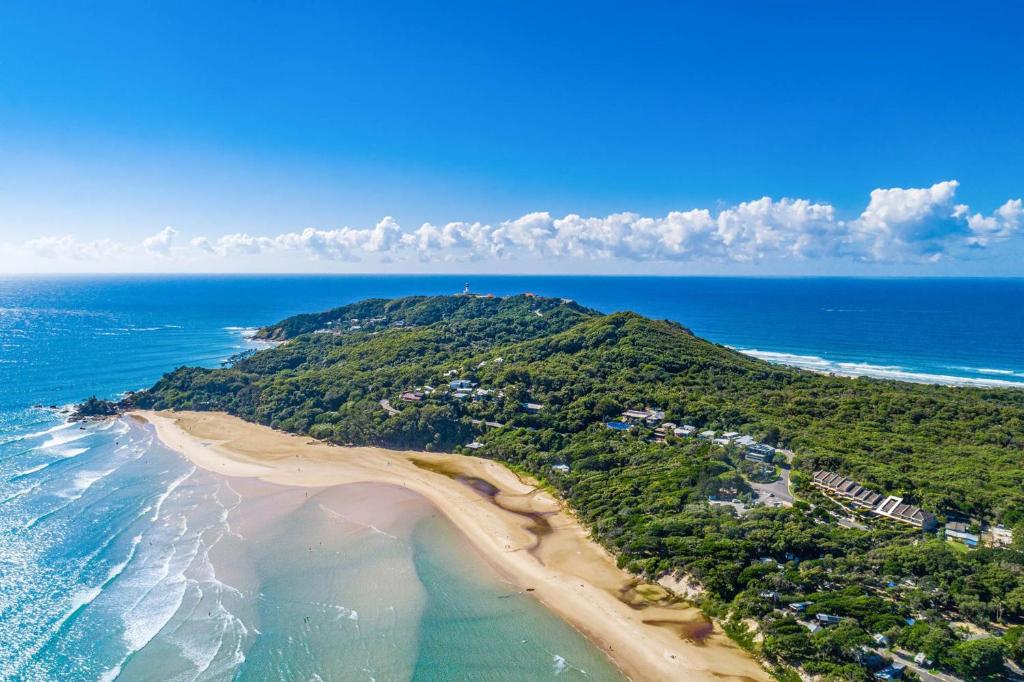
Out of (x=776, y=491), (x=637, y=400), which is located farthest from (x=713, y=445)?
(x=637, y=400)

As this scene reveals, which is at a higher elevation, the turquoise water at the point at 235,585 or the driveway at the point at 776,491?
the driveway at the point at 776,491

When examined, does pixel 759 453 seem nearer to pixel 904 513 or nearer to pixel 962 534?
pixel 904 513

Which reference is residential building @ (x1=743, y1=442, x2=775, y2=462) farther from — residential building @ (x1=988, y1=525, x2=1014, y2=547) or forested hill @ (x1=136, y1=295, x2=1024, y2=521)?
residential building @ (x1=988, y1=525, x2=1014, y2=547)

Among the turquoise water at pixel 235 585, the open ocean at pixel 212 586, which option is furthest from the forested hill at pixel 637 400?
the turquoise water at pixel 235 585

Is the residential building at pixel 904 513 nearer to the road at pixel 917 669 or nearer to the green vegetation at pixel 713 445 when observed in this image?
the green vegetation at pixel 713 445

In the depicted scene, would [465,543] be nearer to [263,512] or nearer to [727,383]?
[263,512]

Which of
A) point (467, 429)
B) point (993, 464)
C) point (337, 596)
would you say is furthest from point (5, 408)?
point (993, 464)
